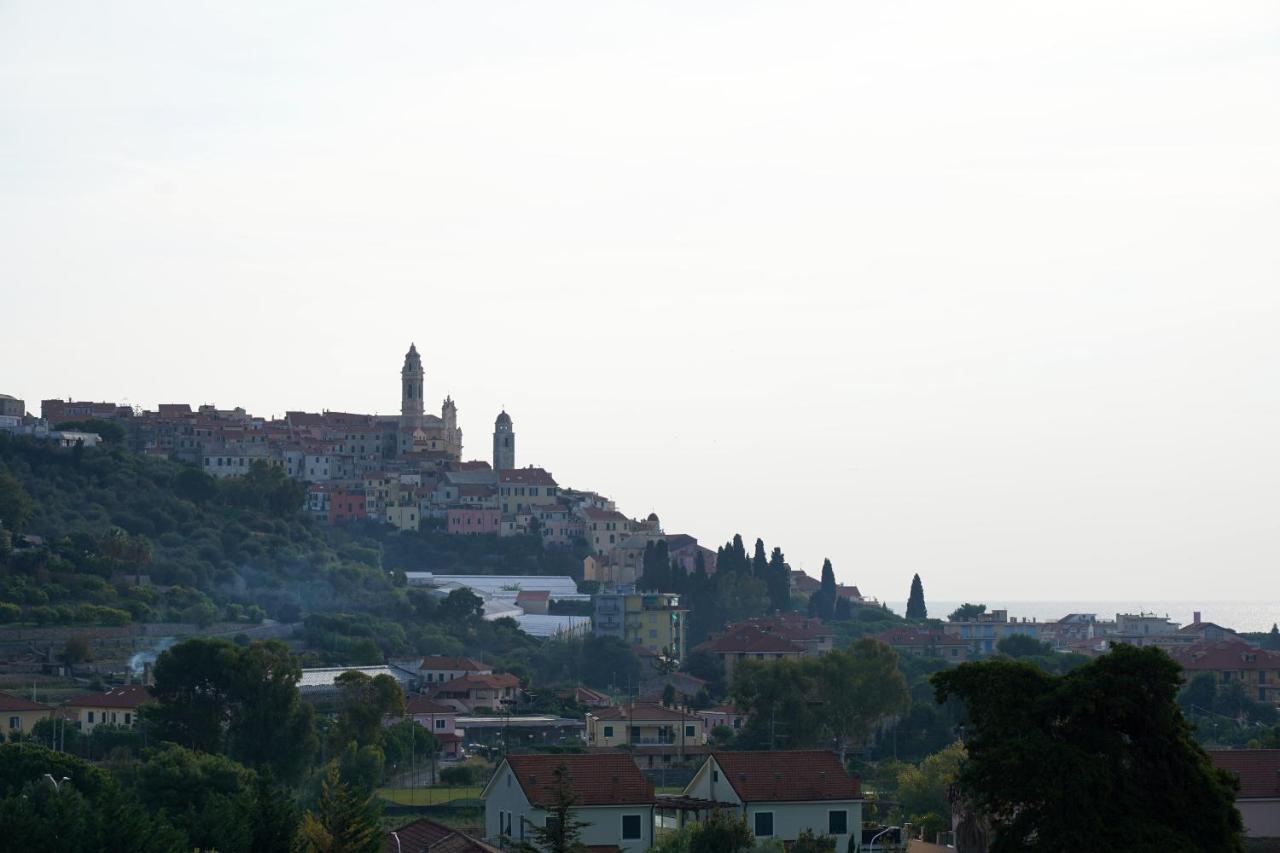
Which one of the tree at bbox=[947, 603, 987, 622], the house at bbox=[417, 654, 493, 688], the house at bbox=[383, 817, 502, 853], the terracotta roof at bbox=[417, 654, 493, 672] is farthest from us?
the tree at bbox=[947, 603, 987, 622]

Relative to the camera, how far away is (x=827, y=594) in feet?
391

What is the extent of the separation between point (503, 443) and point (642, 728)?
82.8m

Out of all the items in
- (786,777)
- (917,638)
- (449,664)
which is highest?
(917,638)

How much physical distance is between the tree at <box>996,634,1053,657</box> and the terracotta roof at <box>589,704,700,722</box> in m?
31.3

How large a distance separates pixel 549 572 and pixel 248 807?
301 ft

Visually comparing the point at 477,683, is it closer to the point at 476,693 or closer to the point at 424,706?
the point at 476,693

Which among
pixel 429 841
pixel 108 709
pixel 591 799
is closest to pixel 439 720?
pixel 108 709

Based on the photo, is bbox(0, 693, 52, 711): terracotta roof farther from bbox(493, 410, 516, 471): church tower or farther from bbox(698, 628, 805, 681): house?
bbox(493, 410, 516, 471): church tower

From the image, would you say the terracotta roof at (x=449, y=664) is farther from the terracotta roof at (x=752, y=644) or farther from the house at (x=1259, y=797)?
the house at (x=1259, y=797)

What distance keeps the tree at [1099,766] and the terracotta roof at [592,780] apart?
13.7 m

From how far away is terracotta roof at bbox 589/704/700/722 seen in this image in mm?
64250

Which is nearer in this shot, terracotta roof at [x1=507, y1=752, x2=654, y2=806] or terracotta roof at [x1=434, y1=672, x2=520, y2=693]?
terracotta roof at [x1=507, y1=752, x2=654, y2=806]

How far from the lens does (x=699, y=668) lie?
8819 cm

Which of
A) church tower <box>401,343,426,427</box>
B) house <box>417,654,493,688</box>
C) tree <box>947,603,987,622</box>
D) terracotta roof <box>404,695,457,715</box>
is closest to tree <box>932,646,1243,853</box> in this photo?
terracotta roof <box>404,695,457,715</box>
